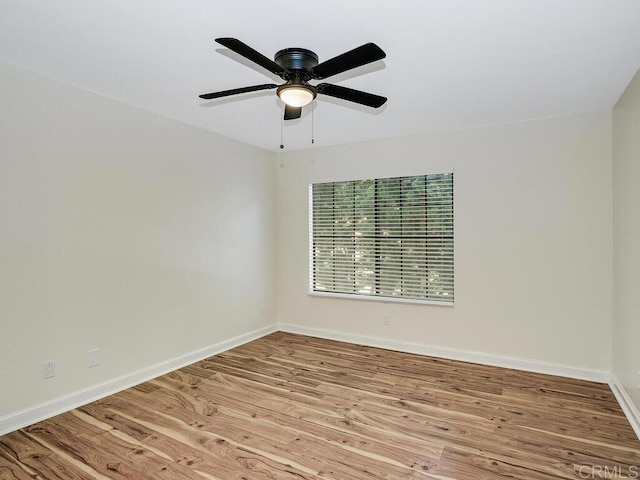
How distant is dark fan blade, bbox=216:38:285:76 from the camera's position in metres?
1.64

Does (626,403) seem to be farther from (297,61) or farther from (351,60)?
(297,61)

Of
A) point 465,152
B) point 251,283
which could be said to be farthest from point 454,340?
point 251,283

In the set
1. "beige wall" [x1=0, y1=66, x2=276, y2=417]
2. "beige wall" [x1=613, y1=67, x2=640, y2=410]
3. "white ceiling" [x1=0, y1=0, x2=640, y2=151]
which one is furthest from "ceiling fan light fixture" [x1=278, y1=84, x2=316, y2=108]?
"beige wall" [x1=613, y1=67, x2=640, y2=410]

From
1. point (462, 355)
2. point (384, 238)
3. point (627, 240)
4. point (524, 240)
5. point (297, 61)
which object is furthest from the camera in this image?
point (384, 238)

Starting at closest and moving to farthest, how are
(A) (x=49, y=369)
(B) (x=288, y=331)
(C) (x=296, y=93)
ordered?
(C) (x=296, y=93) < (A) (x=49, y=369) < (B) (x=288, y=331)

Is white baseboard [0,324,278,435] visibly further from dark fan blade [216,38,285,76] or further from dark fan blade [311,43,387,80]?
dark fan blade [311,43,387,80]

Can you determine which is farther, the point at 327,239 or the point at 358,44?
the point at 327,239

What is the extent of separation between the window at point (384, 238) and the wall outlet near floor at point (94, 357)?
2.56 metres

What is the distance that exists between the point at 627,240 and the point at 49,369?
4.43 meters

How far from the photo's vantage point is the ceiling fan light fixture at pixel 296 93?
6.81ft

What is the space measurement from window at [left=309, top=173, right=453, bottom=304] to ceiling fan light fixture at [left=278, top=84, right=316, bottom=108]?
93.9 inches

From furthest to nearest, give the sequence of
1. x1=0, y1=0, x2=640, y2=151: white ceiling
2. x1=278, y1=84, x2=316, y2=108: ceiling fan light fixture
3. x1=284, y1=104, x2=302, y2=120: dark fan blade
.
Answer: x1=284, y1=104, x2=302, y2=120: dark fan blade, x1=278, y1=84, x2=316, y2=108: ceiling fan light fixture, x1=0, y1=0, x2=640, y2=151: white ceiling

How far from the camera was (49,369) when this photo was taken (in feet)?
9.07

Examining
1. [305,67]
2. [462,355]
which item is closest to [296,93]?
[305,67]
